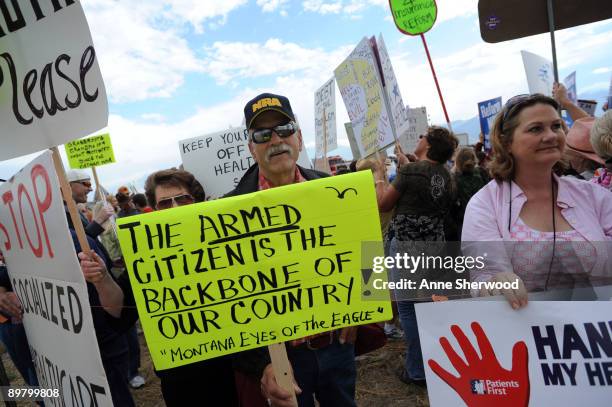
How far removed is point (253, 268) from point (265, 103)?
935 mm

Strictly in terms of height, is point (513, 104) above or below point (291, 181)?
above

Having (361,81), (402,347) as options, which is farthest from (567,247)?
(402,347)

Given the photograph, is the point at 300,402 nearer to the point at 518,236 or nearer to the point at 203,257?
the point at 203,257

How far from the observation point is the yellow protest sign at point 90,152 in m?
5.85

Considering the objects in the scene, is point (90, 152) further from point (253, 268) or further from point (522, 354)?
point (522, 354)

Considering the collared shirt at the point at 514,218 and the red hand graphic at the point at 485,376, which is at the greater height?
the collared shirt at the point at 514,218

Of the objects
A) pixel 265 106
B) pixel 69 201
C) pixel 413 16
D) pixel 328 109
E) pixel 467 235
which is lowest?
pixel 467 235

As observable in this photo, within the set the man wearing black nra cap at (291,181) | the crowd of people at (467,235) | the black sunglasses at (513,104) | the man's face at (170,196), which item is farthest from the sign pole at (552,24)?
the man's face at (170,196)

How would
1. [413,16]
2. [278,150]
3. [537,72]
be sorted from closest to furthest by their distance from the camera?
[278,150] < [413,16] < [537,72]

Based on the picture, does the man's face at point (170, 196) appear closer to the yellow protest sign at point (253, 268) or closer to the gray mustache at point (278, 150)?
the gray mustache at point (278, 150)

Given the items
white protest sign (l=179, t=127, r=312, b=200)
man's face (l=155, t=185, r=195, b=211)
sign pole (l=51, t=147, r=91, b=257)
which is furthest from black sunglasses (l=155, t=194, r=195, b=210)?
white protest sign (l=179, t=127, r=312, b=200)

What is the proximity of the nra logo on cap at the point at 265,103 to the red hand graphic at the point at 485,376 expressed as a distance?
132 cm

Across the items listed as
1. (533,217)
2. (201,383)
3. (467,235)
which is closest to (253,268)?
(201,383)

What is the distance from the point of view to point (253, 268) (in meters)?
1.36
